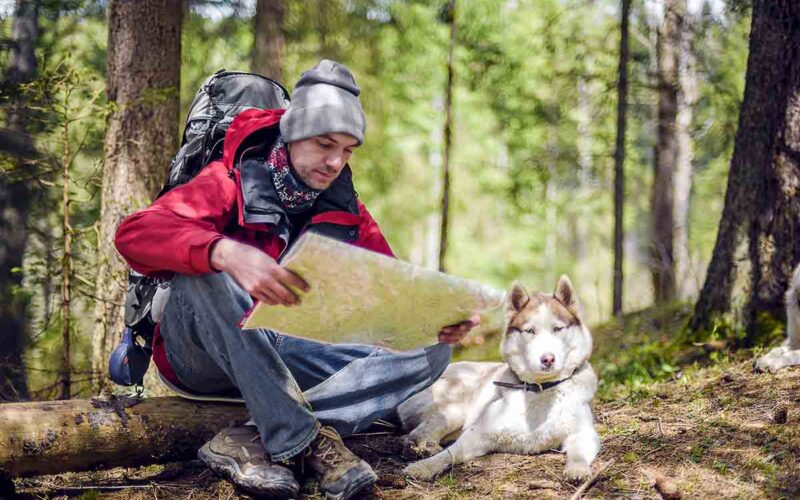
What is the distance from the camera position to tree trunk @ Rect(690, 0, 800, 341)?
15.7 ft

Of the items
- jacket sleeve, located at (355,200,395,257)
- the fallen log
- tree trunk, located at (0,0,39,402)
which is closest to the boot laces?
the fallen log

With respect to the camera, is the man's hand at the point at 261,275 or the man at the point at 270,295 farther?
the man at the point at 270,295

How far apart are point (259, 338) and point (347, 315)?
41cm

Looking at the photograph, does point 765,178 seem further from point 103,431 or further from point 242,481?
point 103,431

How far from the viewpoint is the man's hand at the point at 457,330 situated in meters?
2.94

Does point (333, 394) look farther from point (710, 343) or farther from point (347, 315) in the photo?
point (710, 343)

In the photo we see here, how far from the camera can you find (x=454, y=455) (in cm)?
336

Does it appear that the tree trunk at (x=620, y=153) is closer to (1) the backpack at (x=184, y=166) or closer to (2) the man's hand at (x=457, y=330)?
(1) the backpack at (x=184, y=166)

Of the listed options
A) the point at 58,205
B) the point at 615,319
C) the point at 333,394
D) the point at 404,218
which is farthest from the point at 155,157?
the point at 404,218

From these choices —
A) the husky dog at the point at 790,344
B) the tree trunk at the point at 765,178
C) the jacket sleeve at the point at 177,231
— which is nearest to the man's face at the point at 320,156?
the jacket sleeve at the point at 177,231

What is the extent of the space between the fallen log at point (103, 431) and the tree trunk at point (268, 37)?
620 cm

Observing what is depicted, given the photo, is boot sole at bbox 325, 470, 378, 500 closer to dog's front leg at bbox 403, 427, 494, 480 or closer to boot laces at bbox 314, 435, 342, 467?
boot laces at bbox 314, 435, 342, 467

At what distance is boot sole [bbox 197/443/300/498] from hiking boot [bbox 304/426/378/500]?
0.12m

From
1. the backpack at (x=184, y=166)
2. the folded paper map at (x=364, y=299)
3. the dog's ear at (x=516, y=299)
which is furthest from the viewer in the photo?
the dog's ear at (x=516, y=299)
